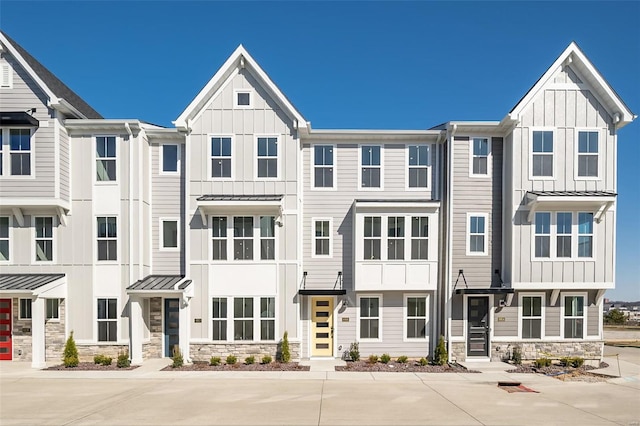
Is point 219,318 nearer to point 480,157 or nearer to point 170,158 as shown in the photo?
point 170,158

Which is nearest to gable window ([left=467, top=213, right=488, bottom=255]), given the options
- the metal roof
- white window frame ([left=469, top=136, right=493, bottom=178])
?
white window frame ([left=469, top=136, right=493, bottom=178])

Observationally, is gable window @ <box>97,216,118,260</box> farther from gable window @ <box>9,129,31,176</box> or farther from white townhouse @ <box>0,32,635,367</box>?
gable window @ <box>9,129,31,176</box>

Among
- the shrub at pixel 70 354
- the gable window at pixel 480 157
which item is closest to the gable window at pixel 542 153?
Result: the gable window at pixel 480 157

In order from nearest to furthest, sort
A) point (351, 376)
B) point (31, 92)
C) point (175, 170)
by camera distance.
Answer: point (351, 376) → point (31, 92) → point (175, 170)

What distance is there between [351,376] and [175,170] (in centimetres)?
1045

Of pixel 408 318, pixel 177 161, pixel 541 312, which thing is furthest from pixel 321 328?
pixel 177 161

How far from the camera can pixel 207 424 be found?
29.1 feet

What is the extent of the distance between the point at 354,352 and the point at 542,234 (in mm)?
8571

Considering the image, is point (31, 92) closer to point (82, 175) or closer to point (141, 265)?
point (82, 175)

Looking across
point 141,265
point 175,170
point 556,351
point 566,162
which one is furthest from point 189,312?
point 566,162

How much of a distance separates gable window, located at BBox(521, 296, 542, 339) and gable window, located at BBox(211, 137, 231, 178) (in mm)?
Result: 12765

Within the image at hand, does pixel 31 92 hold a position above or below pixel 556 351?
above

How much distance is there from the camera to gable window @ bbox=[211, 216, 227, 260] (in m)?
15.9

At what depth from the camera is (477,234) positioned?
16.1 metres
